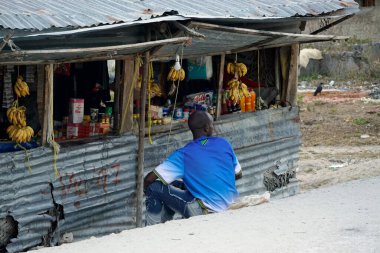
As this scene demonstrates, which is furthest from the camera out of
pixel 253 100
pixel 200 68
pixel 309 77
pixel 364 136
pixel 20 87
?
pixel 309 77

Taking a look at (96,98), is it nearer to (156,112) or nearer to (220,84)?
(156,112)

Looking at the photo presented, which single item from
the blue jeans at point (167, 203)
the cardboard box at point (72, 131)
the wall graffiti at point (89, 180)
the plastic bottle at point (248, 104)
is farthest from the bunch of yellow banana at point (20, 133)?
the plastic bottle at point (248, 104)

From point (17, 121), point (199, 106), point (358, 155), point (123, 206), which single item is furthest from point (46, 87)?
point (358, 155)

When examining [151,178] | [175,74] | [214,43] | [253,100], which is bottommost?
[253,100]

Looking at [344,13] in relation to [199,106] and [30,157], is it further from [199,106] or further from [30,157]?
[30,157]

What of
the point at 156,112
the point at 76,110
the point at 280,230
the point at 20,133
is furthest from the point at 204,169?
the point at 156,112

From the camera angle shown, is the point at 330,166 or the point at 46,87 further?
the point at 330,166

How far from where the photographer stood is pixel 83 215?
897 centimetres


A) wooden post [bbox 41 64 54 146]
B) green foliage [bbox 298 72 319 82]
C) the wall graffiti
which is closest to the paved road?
the wall graffiti

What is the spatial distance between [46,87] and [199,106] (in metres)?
2.47

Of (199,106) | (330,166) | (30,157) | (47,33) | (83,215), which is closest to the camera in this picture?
(47,33)

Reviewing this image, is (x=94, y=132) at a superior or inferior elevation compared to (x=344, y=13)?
inferior

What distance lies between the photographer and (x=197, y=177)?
754 centimetres

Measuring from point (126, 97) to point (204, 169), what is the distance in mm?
2074
